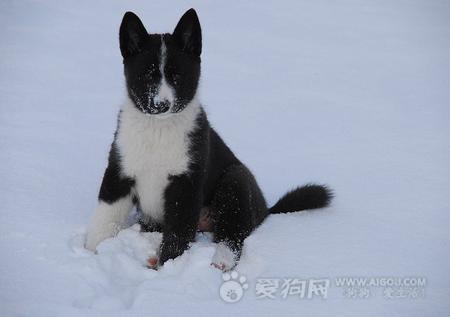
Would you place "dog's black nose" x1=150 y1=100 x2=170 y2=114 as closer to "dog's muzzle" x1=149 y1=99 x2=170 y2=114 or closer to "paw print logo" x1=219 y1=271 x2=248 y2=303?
"dog's muzzle" x1=149 y1=99 x2=170 y2=114

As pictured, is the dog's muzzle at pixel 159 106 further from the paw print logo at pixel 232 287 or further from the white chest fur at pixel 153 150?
the paw print logo at pixel 232 287

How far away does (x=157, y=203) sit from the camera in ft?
11.7

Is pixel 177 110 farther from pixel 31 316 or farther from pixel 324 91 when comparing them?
pixel 324 91

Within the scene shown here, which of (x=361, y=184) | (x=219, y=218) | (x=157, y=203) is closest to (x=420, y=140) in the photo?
(x=361, y=184)

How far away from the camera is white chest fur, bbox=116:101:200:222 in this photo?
3.47 m

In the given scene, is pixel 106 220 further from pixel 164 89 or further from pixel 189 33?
pixel 189 33

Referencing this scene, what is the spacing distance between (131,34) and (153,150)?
77 cm

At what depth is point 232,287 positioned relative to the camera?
307cm

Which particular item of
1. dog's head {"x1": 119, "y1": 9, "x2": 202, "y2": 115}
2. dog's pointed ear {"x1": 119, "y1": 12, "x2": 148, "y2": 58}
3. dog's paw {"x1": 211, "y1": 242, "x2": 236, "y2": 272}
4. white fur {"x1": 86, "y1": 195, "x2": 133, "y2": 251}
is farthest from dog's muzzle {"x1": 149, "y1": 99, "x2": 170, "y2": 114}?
dog's paw {"x1": 211, "y1": 242, "x2": 236, "y2": 272}

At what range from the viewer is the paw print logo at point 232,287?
2992 millimetres

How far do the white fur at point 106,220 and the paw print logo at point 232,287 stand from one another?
86 centimetres

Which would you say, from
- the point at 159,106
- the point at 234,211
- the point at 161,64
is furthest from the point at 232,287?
the point at 161,64

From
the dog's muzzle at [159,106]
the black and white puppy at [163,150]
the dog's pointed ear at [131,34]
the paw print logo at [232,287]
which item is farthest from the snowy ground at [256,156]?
the dog's pointed ear at [131,34]

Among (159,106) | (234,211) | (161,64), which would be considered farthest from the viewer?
(234,211)
